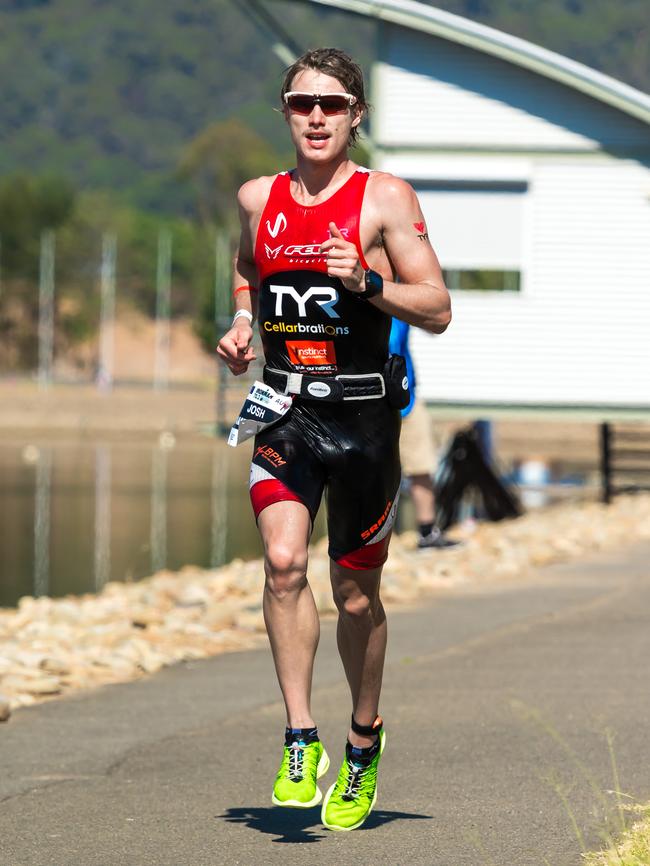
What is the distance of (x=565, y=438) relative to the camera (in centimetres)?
5516

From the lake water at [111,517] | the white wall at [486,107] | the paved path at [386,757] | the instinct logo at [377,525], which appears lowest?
the lake water at [111,517]

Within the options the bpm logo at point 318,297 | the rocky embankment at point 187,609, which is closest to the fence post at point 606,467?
the rocky embankment at point 187,609

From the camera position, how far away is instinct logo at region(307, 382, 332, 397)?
5657mm

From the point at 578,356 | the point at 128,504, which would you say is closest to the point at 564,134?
the point at 578,356

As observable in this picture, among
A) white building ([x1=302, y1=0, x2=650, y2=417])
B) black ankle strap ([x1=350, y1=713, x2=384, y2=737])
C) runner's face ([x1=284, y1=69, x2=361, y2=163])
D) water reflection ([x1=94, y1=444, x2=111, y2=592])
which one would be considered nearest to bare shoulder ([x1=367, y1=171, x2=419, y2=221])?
runner's face ([x1=284, y1=69, x2=361, y2=163])

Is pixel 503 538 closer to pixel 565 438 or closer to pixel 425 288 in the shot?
pixel 425 288

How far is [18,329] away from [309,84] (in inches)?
3607

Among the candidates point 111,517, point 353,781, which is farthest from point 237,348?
point 111,517

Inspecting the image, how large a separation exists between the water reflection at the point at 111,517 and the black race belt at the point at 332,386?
38.2 ft

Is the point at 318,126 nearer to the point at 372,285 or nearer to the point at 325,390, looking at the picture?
the point at 372,285

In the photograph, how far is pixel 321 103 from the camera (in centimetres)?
573

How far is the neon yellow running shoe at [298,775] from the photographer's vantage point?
5.46 metres

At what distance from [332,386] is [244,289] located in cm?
55

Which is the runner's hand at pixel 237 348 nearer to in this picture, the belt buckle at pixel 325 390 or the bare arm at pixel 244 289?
the bare arm at pixel 244 289
